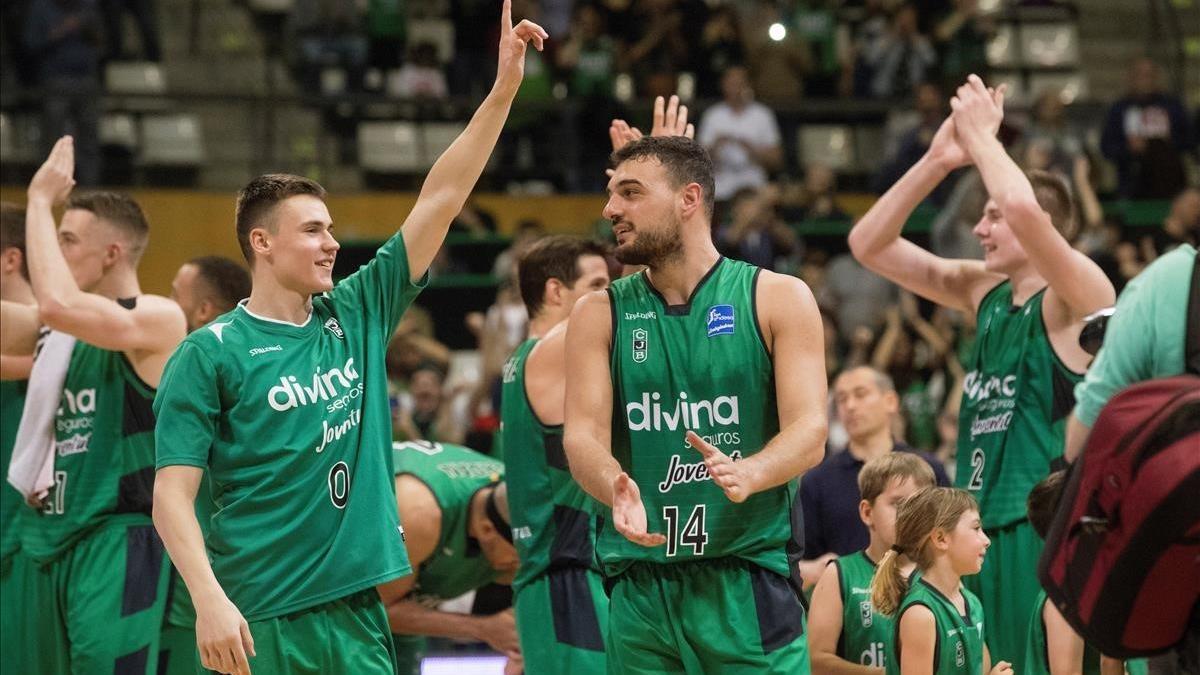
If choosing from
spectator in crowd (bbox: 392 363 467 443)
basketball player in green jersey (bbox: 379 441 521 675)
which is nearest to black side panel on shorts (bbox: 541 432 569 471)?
basketball player in green jersey (bbox: 379 441 521 675)

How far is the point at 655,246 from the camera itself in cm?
574

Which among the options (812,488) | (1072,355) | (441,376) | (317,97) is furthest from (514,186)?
(1072,355)

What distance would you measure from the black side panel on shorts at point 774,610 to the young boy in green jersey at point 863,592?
1.53 meters

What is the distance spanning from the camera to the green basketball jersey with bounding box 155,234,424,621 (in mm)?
5453

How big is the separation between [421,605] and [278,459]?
2699 millimetres

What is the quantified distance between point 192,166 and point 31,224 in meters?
9.88

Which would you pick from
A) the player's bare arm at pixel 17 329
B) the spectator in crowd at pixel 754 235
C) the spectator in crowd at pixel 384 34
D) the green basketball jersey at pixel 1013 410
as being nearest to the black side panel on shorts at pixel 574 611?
the green basketball jersey at pixel 1013 410

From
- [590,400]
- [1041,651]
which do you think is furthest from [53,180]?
[1041,651]

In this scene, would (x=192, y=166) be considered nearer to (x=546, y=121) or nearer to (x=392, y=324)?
(x=546, y=121)

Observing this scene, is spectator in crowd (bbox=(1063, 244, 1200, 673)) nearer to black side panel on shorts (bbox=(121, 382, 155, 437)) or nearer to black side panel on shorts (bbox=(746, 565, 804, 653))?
black side panel on shorts (bbox=(746, 565, 804, 653))

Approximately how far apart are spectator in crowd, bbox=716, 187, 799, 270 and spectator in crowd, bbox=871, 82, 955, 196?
141 centimetres

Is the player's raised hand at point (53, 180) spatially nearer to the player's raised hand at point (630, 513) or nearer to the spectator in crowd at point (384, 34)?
the player's raised hand at point (630, 513)

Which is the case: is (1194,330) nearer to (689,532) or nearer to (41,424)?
(689,532)

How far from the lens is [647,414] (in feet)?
18.6
